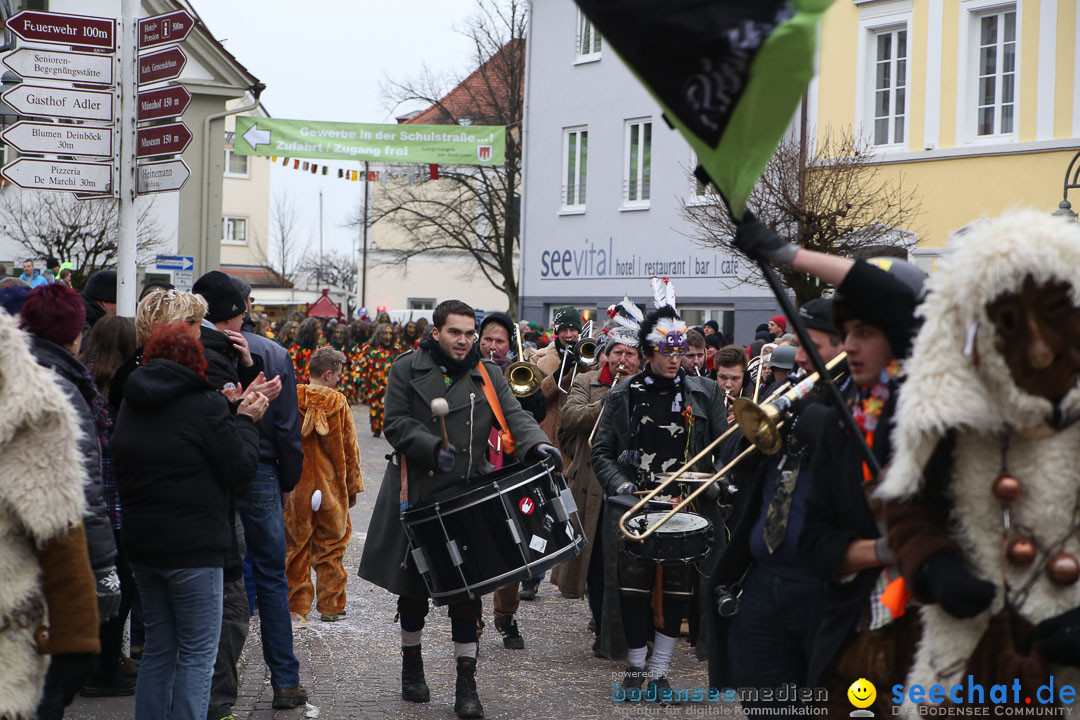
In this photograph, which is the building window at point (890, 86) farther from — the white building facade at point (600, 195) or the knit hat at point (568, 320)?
the knit hat at point (568, 320)

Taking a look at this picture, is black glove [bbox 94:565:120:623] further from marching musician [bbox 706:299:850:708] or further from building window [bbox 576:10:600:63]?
building window [bbox 576:10:600:63]

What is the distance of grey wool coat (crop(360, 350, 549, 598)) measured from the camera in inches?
255

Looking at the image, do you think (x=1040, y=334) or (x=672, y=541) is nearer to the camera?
(x=1040, y=334)

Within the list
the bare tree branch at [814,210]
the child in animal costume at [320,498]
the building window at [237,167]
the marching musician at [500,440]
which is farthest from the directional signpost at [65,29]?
the building window at [237,167]

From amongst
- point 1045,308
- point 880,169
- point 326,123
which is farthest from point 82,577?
point 326,123

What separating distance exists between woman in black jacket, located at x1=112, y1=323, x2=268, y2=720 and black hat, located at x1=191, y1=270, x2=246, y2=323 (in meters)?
1.33

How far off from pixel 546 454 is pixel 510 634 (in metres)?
2.15

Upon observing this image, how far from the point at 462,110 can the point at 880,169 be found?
27.1 m

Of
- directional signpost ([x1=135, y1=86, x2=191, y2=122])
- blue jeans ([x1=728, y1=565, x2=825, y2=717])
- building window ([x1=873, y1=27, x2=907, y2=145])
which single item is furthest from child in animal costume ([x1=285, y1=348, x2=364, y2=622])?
building window ([x1=873, y1=27, x2=907, y2=145])

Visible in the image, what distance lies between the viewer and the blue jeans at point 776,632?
4.03m

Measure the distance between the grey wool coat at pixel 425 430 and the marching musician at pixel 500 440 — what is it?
13 centimetres

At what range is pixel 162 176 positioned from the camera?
8828 mm

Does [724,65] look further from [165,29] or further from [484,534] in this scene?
[165,29]

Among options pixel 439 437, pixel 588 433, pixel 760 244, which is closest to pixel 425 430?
pixel 439 437
